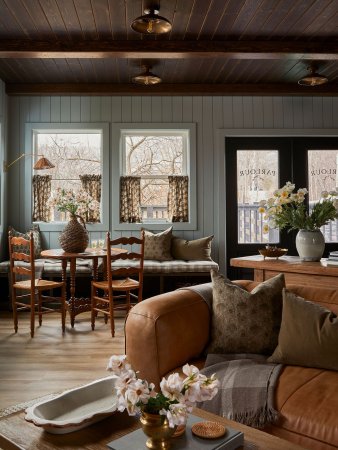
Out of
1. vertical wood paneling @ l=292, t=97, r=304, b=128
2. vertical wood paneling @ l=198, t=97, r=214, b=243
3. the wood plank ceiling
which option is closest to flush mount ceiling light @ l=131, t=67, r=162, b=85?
the wood plank ceiling

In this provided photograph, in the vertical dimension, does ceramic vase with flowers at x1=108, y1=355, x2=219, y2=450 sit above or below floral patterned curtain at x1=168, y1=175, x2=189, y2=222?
below

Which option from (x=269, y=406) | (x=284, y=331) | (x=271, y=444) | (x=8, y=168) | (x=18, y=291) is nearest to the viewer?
(x=271, y=444)

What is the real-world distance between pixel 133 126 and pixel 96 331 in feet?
10.4

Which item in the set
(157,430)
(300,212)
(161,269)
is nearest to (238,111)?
(161,269)

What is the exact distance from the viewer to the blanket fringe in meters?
1.85

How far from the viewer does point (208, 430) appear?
4.80ft

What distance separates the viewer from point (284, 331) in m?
2.34

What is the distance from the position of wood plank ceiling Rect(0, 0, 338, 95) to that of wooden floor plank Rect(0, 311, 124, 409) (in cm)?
299

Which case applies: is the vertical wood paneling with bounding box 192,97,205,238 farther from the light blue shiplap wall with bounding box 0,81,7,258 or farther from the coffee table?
the coffee table

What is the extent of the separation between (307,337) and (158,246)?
4.10 metres

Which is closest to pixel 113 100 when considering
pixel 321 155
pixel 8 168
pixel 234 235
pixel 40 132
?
pixel 40 132

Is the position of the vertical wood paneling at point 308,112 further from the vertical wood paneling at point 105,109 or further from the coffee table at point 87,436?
the coffee table at point 87,436

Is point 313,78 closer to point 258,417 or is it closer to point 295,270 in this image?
point 295,270

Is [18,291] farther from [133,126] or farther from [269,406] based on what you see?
[269,406]
